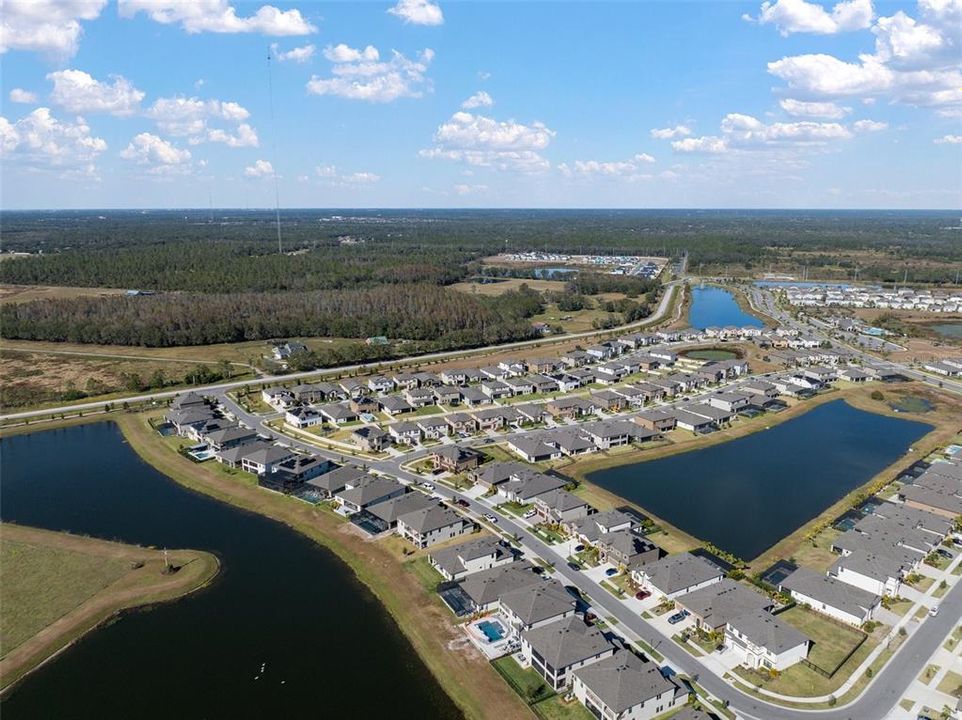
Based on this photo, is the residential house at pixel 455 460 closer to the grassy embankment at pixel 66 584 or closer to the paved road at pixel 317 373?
the grassy embankment at pixel 66 584

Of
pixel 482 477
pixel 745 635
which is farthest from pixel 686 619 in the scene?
pixel 482 477

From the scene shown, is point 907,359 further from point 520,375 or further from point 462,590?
point 462,590

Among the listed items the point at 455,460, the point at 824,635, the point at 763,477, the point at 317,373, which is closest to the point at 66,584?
the point at 455,460

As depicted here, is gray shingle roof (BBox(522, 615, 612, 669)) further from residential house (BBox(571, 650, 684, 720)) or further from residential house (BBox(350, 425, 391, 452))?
residential house (BBox(350, 425, 391, 452))

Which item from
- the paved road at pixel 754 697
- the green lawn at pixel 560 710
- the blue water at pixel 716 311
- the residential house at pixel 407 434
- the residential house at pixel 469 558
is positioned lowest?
the green lawn at pixel 560 710

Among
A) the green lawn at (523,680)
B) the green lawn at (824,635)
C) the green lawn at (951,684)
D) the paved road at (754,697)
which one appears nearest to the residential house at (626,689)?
the green lawn at (523,680)

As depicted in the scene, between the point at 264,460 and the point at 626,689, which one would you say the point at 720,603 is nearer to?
the point at 626,689

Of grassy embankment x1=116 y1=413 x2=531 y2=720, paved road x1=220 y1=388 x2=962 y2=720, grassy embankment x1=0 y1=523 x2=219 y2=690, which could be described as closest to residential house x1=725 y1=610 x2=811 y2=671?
paved road x1=220 y1=388 x2=962 y2=720
